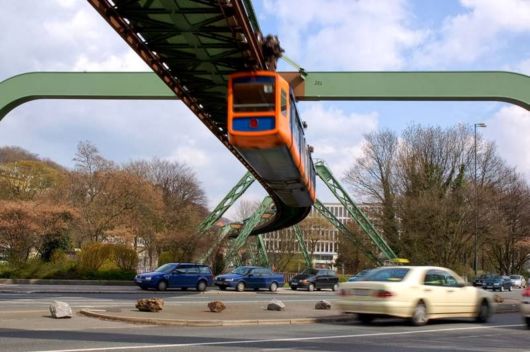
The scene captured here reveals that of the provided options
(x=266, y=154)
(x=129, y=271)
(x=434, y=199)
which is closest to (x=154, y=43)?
(x=266, y=154)

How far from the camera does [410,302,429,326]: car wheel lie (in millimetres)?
14906

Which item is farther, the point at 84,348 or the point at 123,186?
the point at 123,186

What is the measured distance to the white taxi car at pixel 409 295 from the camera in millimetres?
14508

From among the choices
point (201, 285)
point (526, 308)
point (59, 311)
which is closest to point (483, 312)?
point (526, 308)

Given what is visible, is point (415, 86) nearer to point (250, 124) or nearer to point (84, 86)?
point (250, 124)

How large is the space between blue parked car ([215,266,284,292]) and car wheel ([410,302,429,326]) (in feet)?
73.6

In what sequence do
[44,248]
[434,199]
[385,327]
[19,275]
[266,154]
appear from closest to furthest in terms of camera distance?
[385,327] → [266,154] → [19,275] → [44,248] → [434,199]

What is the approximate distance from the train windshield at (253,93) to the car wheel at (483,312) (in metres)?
8.02

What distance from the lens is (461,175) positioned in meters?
51.8

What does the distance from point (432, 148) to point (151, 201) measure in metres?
25.4

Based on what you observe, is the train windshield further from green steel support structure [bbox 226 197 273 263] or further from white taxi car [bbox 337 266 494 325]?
green steel support structure [bbox 226 197 273 263]

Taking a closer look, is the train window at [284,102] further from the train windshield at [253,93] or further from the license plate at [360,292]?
the license plate at [360,292]

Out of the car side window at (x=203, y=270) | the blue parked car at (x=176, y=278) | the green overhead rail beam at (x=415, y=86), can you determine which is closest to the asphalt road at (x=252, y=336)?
the green overhead rail beam at (x=415, y=86)

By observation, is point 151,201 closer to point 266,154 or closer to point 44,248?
point 44,248
